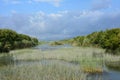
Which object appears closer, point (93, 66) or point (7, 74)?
point (7, 74)

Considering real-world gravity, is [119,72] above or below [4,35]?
below

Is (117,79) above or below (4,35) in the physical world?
below

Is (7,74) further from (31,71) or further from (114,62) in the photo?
(114,62)

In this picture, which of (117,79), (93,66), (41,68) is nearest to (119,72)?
(93,66)

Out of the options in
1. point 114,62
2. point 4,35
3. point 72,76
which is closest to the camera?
point 72,76

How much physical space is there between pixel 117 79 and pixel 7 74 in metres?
7.85

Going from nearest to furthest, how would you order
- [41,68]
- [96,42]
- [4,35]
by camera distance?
[41,68], [4,35], [96,42]

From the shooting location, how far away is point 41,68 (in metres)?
20.8

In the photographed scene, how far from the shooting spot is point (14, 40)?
7044 centimetres

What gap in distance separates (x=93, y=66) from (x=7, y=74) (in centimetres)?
828

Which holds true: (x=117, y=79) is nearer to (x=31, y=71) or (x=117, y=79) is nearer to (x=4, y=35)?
(x=31, y=71)

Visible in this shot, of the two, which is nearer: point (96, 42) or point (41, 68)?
point (41, 68)

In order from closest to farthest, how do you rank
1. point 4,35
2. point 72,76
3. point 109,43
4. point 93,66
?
point 72,76 → point 93,66 → point 109,43 → point 4,35

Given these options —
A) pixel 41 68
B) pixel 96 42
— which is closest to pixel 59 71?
pixel 41 68
